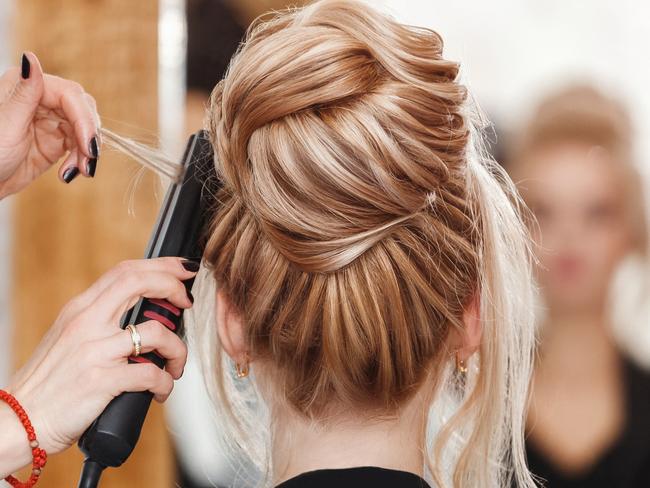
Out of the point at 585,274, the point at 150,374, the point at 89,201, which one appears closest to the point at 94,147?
the point at 150,374

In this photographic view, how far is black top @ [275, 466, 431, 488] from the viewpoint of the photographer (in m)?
0.69

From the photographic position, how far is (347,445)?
2.37 feet

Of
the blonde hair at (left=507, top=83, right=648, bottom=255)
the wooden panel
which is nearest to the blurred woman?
the blonde hair at (left=507, top=83, right=648, bottom=255)

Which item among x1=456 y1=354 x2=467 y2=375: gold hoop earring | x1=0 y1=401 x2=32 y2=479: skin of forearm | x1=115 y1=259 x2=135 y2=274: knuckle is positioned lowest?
x1=456 y1=354 x2=467 y2=375: gold hoop earring

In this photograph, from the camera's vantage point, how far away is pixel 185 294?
72 cm

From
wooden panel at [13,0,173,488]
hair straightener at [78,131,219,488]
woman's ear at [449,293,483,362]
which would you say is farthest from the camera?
wooden panel at [13,0,173,488]

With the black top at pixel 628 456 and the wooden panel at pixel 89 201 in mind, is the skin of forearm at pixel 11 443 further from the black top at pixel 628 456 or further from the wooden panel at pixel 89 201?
the black top at pixel 628 456

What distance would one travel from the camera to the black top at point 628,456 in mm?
1780

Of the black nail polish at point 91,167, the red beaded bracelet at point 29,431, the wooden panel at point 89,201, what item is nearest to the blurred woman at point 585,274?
the wooden panel at point 89,201

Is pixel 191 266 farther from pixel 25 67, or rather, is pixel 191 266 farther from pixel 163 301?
pixel 25 67

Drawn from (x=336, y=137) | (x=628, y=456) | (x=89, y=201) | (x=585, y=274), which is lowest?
(x=628, y=456)

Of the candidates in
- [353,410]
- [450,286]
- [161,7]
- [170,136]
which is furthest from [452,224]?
[161,7]

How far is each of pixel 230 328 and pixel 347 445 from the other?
155mm

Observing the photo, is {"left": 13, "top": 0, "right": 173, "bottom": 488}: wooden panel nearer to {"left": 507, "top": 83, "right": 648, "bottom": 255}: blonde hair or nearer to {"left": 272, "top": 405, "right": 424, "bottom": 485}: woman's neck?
{"left": 507, "top": 83, "right": 648, "bottom": 255}: blonde hair
